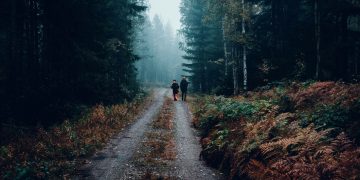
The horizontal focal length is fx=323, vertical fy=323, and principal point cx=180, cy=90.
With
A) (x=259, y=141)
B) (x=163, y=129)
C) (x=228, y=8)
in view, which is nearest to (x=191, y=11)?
(x=228, y=8)

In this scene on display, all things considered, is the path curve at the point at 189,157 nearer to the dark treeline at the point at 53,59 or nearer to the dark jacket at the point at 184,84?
the dark treeline at the point at 53,59

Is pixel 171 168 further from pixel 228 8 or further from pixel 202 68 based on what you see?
pixel 202 68

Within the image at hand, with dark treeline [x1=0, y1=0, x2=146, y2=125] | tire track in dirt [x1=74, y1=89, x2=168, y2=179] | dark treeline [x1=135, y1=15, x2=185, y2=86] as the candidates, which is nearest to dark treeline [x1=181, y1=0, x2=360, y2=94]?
dark treeline [x1=0, y1=0, x2=146, y2=125]

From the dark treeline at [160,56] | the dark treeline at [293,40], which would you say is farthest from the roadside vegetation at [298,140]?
the dark treeline at [160,56]

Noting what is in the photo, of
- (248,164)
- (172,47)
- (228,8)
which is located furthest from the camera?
(172,47)

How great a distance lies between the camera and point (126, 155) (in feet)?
39.8

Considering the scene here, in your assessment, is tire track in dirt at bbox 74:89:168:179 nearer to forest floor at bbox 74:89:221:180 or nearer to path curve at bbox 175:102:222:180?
forest floor at bbox 74:89:221:180

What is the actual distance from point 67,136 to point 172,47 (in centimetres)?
11018

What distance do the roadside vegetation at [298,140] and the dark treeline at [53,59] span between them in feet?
35.5

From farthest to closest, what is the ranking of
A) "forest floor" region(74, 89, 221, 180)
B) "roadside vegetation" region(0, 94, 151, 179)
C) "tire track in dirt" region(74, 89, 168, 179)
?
"forest floor" region(74, 89, 221, 180)
"tire track in dirt" region(74, 89, 168, 179)
"roadside vegetation" region(0, 94, 151, 179)

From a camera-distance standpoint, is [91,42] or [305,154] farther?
[91,42]

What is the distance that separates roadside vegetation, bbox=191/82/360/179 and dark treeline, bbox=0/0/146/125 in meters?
10.8

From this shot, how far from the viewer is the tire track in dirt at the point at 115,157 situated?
9.81 m

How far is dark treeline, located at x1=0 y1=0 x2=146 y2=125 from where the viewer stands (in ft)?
60.2
